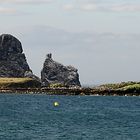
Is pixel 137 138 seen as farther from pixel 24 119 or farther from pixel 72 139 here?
pixel 24 119

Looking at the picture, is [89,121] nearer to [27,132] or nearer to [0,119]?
[0,119]

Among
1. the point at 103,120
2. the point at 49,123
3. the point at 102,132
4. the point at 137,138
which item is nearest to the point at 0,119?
the point at 49,123

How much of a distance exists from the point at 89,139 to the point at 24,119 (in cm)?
3119

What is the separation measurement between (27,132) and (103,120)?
2807 cm

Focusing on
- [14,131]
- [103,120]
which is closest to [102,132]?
[14,131]

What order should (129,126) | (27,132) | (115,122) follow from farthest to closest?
(115,122) < (129,126) < (27,132)

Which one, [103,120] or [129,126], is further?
[103,120]

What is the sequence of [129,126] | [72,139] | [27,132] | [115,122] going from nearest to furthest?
[72,139], [27,132], [129,126], [115,122]

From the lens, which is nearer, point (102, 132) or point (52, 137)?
point (52, 137)

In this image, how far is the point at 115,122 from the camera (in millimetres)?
101312

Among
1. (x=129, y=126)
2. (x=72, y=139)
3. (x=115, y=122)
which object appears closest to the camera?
(x=72, y=139)

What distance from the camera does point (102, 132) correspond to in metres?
83.1

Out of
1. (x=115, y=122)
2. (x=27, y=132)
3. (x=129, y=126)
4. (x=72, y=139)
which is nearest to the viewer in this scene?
(x=72, y=139)

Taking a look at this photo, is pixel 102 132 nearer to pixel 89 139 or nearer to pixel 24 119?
pixel 89 139
